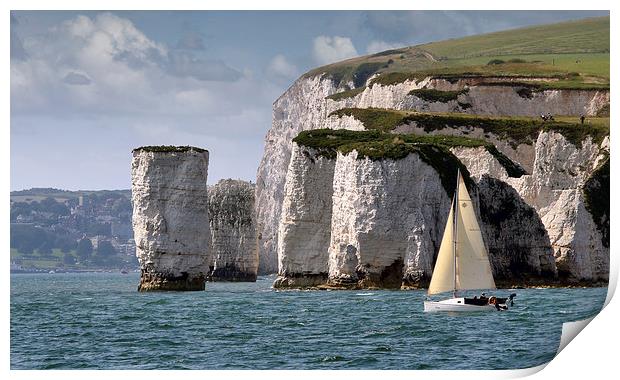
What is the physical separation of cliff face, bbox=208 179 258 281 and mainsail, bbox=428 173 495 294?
54.2 metres

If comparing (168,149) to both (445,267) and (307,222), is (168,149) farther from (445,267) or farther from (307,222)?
(445,267)

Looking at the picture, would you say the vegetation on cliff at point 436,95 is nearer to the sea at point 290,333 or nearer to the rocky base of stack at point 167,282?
the rocky base of stack at point 167,282

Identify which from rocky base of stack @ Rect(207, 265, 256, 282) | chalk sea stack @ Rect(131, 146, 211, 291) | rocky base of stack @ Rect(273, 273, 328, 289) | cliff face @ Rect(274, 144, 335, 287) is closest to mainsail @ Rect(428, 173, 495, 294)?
chalk sea stack @ Rect(131, 146, 211, 291)

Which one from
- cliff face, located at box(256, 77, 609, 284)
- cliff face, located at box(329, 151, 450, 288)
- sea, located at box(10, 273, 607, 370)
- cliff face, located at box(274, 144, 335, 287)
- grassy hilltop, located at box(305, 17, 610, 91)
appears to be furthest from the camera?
grassy hilltop, located at box(305, 17, 610, 91)

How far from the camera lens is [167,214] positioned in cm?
8219

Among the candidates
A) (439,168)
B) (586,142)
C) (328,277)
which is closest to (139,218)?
(328,277)

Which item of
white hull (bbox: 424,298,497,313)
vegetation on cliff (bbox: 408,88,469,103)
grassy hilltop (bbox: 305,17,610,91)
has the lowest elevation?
white hull (bbox: 424,298,497,313)

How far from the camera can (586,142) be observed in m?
99.6

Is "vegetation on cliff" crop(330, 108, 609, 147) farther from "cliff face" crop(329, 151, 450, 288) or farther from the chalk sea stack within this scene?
the chalk sea stack

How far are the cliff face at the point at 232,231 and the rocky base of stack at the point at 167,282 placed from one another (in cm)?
3063

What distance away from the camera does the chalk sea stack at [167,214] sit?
Result: 82062mm

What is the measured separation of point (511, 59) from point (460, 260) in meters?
103

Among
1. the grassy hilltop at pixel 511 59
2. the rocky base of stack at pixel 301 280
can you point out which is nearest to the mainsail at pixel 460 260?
the rocky base of stack at pixel 301 280

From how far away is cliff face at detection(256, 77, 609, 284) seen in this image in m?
81.8
